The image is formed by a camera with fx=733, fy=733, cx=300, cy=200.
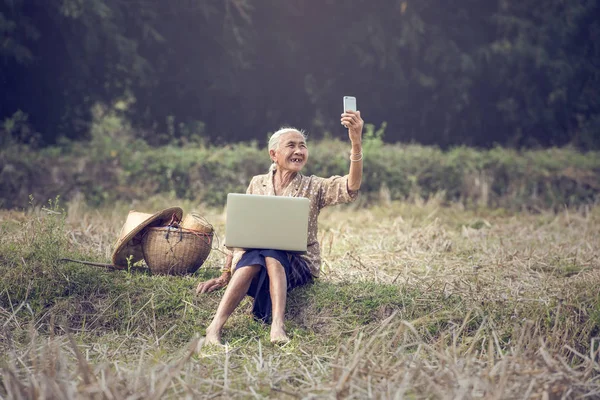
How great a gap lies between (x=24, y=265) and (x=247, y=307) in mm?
1411

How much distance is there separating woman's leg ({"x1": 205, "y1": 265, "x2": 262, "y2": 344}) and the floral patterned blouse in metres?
0.27

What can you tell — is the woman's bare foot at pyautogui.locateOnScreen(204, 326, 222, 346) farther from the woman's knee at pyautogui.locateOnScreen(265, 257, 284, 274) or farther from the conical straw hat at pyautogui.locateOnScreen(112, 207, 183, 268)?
the conical straw hat at pyautogui.locateOnScreen(112, 207, 183, 268)

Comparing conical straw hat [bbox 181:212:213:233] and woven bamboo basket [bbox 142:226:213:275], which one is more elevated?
conical straw hat [bbox 181:212:213:233]

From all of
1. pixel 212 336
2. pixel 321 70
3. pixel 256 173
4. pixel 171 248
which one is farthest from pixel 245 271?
pixel 321 70

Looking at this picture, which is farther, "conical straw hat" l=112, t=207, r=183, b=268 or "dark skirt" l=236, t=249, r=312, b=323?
"conical straw hat" l=112, t=207, r=183, b=268

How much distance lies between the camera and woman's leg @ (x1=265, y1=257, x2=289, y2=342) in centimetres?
395

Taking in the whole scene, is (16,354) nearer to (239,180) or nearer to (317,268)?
(317,268)

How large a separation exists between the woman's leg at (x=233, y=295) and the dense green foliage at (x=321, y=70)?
289 inches

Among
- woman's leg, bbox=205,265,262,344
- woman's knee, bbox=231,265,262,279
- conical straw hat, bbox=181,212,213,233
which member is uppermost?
conical straw hat, bbox=181,212,213,233

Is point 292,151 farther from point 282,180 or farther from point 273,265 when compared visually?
point 273,265

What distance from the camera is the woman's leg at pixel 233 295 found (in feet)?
13.2

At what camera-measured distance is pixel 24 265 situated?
14.9 ft

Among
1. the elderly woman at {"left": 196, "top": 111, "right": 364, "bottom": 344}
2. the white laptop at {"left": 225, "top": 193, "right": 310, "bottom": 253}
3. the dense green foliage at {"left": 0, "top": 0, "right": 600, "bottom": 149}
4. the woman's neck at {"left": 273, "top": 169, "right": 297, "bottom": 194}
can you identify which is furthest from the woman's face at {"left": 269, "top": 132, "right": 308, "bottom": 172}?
the dense green foliage at {"left": 0, "top": 0, "right": 600, "bottom": 149}

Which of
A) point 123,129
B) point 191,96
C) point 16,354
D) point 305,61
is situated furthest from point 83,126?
point 16,354
